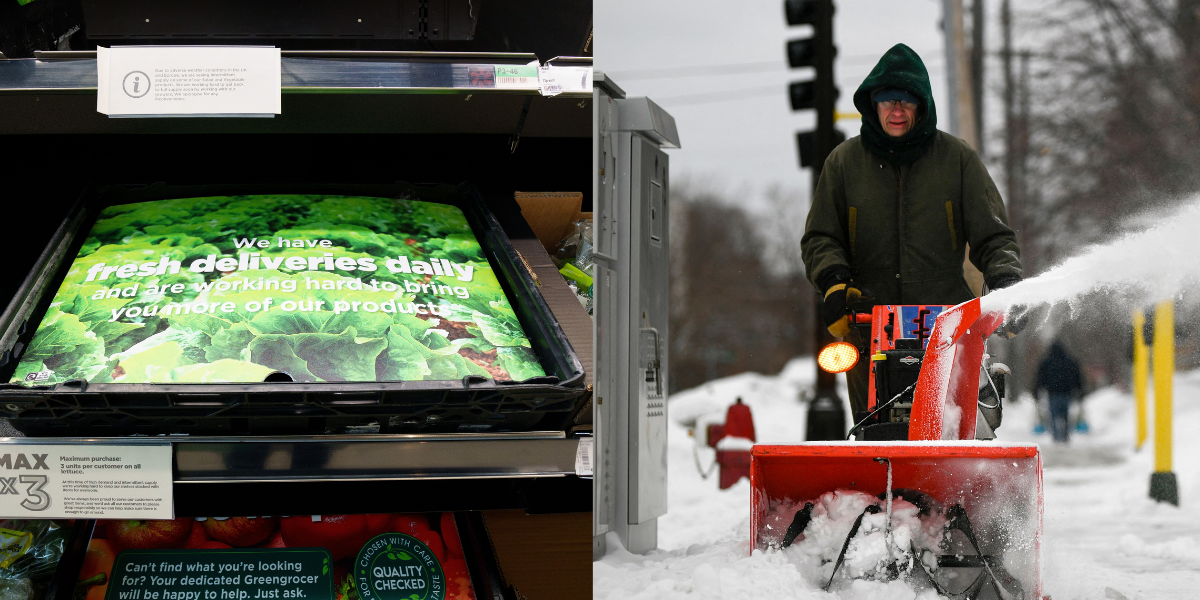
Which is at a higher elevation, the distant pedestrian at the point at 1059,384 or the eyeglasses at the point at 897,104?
the eyeglasses at the point at 897,104

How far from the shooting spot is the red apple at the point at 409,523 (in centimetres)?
143

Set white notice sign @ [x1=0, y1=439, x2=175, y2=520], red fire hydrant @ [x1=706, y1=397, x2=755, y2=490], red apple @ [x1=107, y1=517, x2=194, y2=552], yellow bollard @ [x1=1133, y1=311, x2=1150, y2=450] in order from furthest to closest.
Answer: yellow bollard @ [x1=1133, y1=311, x2=1150, y2=450], red fire hydrant @ [x1=706, y1=397, x2=755, y2=490], red apple @ [x1=107, y1=517, x2=194, y2=552], white notice sign @ [x1=0, y1=439, x2=175, y2=520]

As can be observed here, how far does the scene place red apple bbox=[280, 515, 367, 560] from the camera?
4.58 ft

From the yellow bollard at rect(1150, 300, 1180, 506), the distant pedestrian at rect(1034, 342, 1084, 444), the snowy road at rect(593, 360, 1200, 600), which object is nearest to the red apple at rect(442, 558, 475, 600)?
the snowy road at rect(593, 360, 1200, 600)

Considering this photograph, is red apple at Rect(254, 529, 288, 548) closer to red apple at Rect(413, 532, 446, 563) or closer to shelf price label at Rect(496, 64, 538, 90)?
red apple at Rect(413, 532, 446, 563)

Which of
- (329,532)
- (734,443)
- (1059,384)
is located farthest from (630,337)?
(1059,384)

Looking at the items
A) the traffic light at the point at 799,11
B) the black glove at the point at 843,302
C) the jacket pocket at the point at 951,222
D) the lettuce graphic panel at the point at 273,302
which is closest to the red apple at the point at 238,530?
the lettuce graphic panel at the point at 273,302

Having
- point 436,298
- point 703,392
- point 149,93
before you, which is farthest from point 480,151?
point 703,392

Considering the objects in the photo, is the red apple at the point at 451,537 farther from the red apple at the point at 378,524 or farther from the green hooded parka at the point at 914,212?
the green hooded parka at the point at 914,212

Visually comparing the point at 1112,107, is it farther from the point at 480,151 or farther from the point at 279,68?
the point at 279,68

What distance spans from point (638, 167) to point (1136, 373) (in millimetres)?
4715

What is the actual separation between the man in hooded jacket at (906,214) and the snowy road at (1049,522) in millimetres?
652

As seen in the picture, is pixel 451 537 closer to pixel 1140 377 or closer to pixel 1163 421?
pixel 1163 421

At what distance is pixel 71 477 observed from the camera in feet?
3.65
